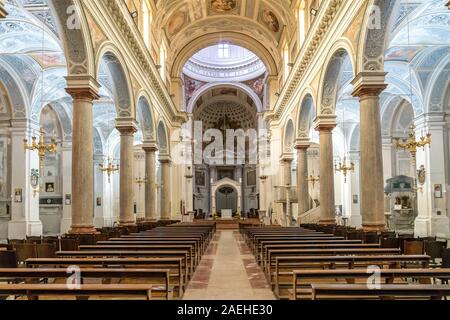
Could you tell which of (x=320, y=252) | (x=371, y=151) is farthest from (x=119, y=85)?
(x=320, y=252)

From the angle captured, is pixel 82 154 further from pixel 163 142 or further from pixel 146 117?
pixel 163 142

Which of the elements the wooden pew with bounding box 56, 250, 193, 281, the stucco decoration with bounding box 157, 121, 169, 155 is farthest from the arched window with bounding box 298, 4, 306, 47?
the wooden pew with bounding box 56, 250, 193, 281

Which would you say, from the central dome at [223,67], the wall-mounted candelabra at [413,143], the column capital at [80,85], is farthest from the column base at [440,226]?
the central dome at [223,67]

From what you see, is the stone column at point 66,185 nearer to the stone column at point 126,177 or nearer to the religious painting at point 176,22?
the stone column at point 126,177

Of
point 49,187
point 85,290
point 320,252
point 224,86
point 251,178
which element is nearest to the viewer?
point 85,290

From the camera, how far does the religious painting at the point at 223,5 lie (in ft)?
86.5

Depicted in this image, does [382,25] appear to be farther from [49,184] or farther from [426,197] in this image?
[49,184]

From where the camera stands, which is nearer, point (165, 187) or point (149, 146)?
point (149, 146)

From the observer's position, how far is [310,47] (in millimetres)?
17094

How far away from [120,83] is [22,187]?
6070 millimetres

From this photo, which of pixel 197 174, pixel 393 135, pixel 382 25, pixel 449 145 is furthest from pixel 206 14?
pixel 197 174

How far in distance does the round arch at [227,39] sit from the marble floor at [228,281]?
20409mm
